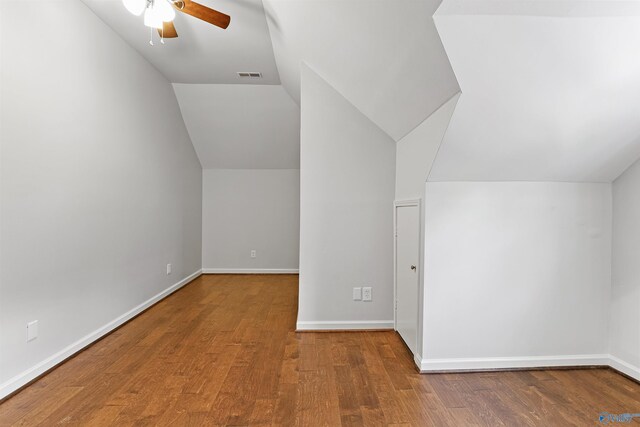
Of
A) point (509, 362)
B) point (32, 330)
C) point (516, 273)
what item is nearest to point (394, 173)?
point (516, 273)

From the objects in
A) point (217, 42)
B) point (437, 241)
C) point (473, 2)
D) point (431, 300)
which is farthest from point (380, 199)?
point (217, 42)

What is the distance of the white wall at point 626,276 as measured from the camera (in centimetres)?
221

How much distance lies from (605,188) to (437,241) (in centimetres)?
123

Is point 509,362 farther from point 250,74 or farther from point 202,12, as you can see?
point 250,74

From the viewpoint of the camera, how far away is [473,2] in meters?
1.42

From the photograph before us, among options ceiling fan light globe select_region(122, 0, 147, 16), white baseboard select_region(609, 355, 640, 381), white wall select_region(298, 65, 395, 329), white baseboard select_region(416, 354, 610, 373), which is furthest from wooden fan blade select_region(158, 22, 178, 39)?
white baseboard select_region(609, 355, 640, 381)

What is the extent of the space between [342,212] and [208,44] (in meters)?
2.05

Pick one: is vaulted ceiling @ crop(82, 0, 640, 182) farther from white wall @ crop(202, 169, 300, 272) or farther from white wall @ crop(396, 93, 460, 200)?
white wall @ crop(202, 169, 300, 272)

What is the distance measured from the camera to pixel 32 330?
2160 millimetres

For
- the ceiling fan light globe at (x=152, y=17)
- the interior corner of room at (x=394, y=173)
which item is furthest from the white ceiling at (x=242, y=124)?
the ceiling fan light globe at (x=152, y=17)

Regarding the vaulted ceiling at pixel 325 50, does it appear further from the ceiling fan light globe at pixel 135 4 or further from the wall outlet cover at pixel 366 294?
the wall outlet cover at pixel 366 294

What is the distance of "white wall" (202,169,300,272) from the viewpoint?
572 centimetres

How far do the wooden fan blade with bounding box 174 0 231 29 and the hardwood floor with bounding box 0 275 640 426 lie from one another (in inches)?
92.8

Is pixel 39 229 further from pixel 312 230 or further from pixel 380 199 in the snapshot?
pixel 380 199
